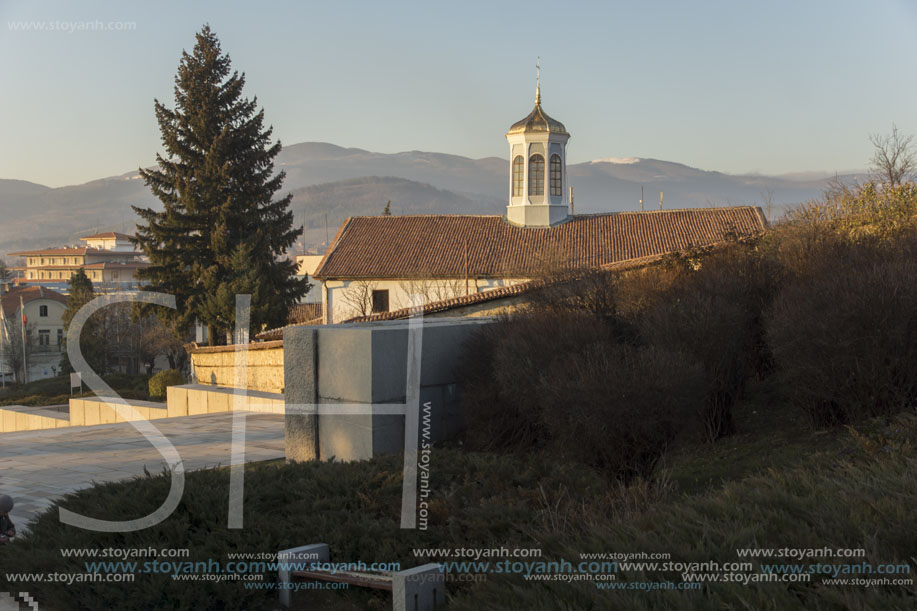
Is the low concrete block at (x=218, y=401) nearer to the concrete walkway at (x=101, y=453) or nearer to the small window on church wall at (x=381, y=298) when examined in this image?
the concrete walkway at (x=101, y=453)

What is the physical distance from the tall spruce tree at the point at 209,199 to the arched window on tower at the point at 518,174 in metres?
10.9

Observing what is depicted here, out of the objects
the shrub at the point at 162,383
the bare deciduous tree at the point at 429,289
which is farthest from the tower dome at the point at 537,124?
the shrub at the point at 162,383

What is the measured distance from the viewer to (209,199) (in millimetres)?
30875

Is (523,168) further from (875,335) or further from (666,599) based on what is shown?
(666,599)

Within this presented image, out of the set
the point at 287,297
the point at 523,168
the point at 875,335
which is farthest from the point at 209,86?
the point at 875,335

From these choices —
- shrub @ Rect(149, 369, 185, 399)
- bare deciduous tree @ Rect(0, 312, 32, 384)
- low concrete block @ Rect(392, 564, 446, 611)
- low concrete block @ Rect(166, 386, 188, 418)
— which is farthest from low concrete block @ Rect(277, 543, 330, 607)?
bare deciduous tree @ Rect(0, 312, 32, 384)

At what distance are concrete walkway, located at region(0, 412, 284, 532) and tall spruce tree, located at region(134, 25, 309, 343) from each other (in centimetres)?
1746

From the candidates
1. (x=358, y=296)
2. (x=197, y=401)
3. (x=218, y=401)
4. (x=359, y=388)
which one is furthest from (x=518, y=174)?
(x=359, y=388)

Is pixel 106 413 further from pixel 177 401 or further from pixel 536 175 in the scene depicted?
pixel 536 175

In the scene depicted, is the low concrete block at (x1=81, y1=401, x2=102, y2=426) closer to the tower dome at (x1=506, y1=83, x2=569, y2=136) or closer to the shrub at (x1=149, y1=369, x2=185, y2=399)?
the shrub at (x1=149, y1=369, x2=185, y2=399)

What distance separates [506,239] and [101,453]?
25497mm

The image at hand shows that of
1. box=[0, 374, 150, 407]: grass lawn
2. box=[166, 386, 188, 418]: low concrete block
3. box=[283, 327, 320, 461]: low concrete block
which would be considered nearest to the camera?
box=[283, 327, 320, 461]: low concrete block

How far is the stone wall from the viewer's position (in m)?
17.4

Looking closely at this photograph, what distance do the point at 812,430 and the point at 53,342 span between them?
207ft
